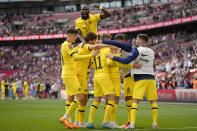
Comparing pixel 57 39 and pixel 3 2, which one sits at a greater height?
pixel 3 2

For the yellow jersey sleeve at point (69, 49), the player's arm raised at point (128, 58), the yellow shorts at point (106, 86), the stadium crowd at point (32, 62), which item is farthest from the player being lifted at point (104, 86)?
the stadium crowd at point (32, 62)

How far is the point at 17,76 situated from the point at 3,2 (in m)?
21.5

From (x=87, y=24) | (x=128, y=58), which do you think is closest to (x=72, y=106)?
(x=128, y=58)

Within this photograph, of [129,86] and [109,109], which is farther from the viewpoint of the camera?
[129,86]

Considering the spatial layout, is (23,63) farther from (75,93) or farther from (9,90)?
(75,93)

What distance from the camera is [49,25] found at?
196ft

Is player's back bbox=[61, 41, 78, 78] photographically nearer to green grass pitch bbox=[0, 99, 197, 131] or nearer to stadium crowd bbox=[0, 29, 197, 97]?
green grass pitch bbox=[0, 99, 197, 131]

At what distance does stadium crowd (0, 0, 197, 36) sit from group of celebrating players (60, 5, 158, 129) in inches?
1209

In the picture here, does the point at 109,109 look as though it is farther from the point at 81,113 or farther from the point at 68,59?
the point at 68,59

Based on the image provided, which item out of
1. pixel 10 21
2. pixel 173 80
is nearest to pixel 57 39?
pixel 10 21

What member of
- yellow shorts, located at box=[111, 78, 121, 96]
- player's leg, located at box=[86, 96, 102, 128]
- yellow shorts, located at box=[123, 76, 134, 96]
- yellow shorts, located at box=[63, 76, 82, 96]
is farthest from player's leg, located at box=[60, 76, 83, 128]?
yellow shorts, located at box=[123, 76, 134, 96]

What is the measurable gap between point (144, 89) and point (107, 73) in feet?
3.89

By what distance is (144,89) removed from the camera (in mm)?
8453

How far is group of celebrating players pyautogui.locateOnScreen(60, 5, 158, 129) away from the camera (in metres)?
8.39
